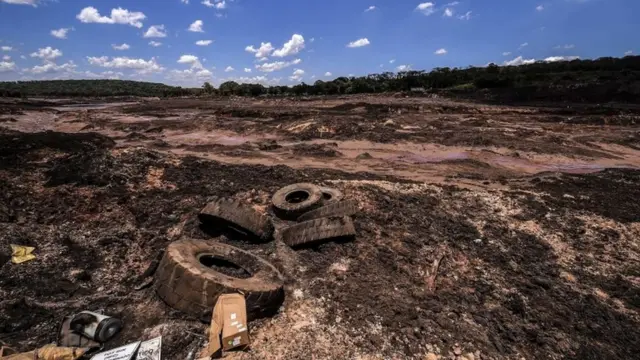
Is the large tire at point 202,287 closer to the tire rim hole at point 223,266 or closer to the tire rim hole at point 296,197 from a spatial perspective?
the tire rim hole at point 223,266

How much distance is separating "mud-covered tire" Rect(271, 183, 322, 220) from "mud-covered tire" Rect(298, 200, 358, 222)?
16 cm

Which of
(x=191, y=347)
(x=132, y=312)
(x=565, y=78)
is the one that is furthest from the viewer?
(x=565, y=78)

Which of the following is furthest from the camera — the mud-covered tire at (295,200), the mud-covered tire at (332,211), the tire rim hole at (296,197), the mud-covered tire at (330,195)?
the tire rim hole at (296,197)

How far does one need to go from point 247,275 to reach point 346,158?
1002 cm

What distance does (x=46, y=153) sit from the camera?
11.6m

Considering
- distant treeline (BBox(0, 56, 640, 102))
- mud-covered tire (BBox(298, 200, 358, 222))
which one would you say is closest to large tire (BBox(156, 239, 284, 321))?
mud-covered tire (BBox(298, 200, 358, 222))

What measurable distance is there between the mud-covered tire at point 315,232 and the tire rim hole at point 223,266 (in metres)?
1.06

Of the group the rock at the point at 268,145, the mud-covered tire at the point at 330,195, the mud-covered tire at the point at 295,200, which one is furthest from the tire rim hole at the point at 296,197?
the rock at the point at 268,145

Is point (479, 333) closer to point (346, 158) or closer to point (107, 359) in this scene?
point (107, 359)

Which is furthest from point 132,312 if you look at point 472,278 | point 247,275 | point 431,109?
point 431,109

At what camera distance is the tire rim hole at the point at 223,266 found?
5820mm

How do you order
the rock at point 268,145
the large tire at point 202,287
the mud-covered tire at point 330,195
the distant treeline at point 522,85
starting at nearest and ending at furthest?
the large tire at point 202,287 → the mud-covered tire at point 330,195 → the rock at point 268,145 → the distant treeline at point 522,85

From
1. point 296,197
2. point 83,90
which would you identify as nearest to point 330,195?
point 296,197

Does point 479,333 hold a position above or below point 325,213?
below
